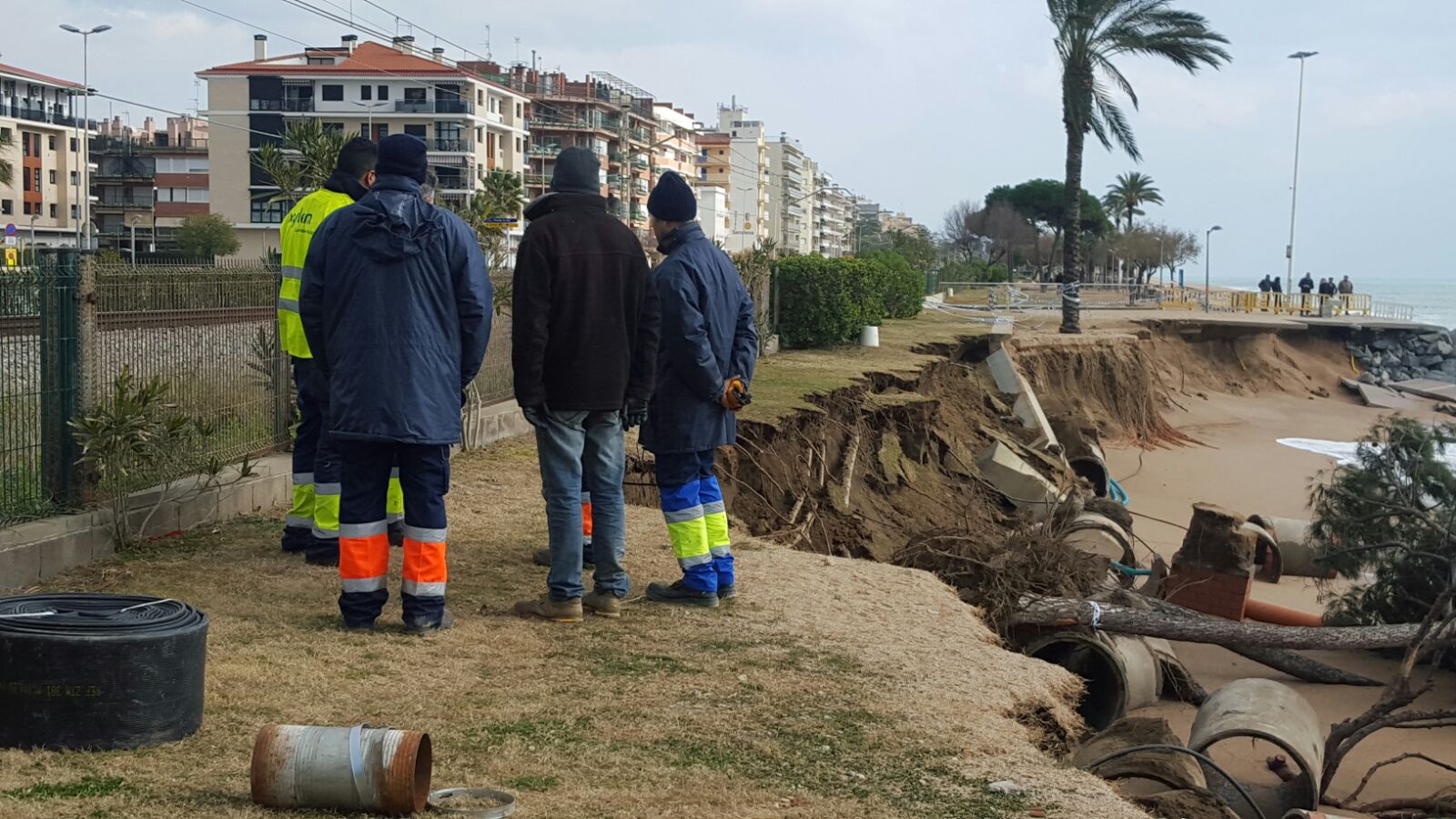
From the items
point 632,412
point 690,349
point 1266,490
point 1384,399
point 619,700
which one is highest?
point 690,349

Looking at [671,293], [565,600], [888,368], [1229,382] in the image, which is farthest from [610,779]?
[1229,382]

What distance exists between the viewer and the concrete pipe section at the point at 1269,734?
24.0 feet

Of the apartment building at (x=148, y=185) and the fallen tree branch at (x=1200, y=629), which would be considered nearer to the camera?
the fallen tree branch at (x=1200, y=629)

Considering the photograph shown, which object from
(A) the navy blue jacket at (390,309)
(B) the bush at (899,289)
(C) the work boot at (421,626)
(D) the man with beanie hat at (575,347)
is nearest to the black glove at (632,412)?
(D) the man with beanie hat at (575,347)

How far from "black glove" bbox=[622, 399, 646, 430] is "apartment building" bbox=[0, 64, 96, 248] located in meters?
85.7

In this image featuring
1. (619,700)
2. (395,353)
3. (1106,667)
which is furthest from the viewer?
(1106,667)

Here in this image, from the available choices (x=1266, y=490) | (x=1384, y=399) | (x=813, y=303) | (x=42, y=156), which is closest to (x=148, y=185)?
(x=42, y=156)

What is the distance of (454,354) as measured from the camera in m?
6.34

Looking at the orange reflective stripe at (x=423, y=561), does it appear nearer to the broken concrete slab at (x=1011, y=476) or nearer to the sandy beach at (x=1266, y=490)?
the sandy beach at (x=1266, y=490)

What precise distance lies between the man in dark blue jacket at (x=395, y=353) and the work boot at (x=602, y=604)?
0.87 metres

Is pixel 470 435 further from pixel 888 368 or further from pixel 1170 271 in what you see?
pixel 1170 271

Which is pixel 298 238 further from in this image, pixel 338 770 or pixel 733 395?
pixel 338 770

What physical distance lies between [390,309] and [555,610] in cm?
174

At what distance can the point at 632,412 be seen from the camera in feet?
23.2
